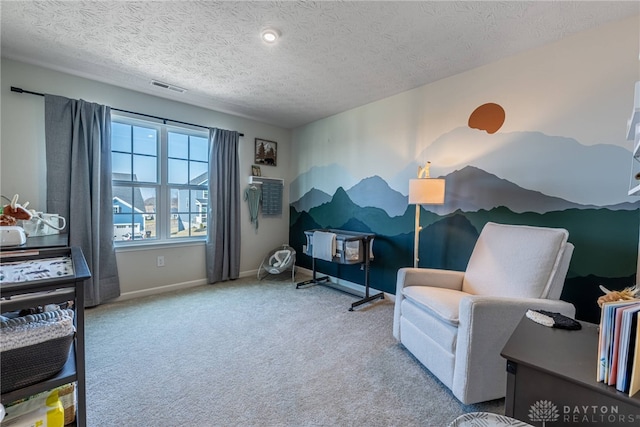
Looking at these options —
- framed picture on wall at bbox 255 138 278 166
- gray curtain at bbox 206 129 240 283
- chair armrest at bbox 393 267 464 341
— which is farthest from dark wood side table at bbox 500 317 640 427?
framed picture on wall at bbox 255 138 278 166

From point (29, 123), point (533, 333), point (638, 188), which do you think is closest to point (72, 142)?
point (29, 123)

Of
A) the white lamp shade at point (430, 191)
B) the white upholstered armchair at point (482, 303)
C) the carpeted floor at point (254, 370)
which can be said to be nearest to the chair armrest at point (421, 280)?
the white upholstered armchair at point (482, 303)

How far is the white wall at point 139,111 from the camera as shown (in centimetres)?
243

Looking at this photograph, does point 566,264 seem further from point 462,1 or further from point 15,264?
point 15,264

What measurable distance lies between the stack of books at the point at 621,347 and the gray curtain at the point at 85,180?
3.62m

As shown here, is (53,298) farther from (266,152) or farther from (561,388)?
(266,152)

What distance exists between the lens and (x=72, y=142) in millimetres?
2643

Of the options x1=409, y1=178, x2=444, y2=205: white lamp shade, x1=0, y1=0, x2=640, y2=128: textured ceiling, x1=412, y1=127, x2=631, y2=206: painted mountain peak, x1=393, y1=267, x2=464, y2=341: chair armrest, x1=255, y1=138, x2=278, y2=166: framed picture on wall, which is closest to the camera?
x1=0, y1=0, x2=640, y2=128: textured ceiling

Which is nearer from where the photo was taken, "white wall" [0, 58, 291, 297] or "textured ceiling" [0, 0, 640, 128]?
"textured ceiling" [0, 0, 640, 128]

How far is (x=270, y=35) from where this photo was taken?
1987mm

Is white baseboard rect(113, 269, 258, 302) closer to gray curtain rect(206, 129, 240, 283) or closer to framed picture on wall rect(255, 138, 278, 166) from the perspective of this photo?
gray curtain rect(206, 129, 240, 283)

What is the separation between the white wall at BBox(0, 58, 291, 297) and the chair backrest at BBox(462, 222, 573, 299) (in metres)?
3.04

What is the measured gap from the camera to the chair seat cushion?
161 centimetres

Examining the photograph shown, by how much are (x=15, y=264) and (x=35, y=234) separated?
2.73 ft
